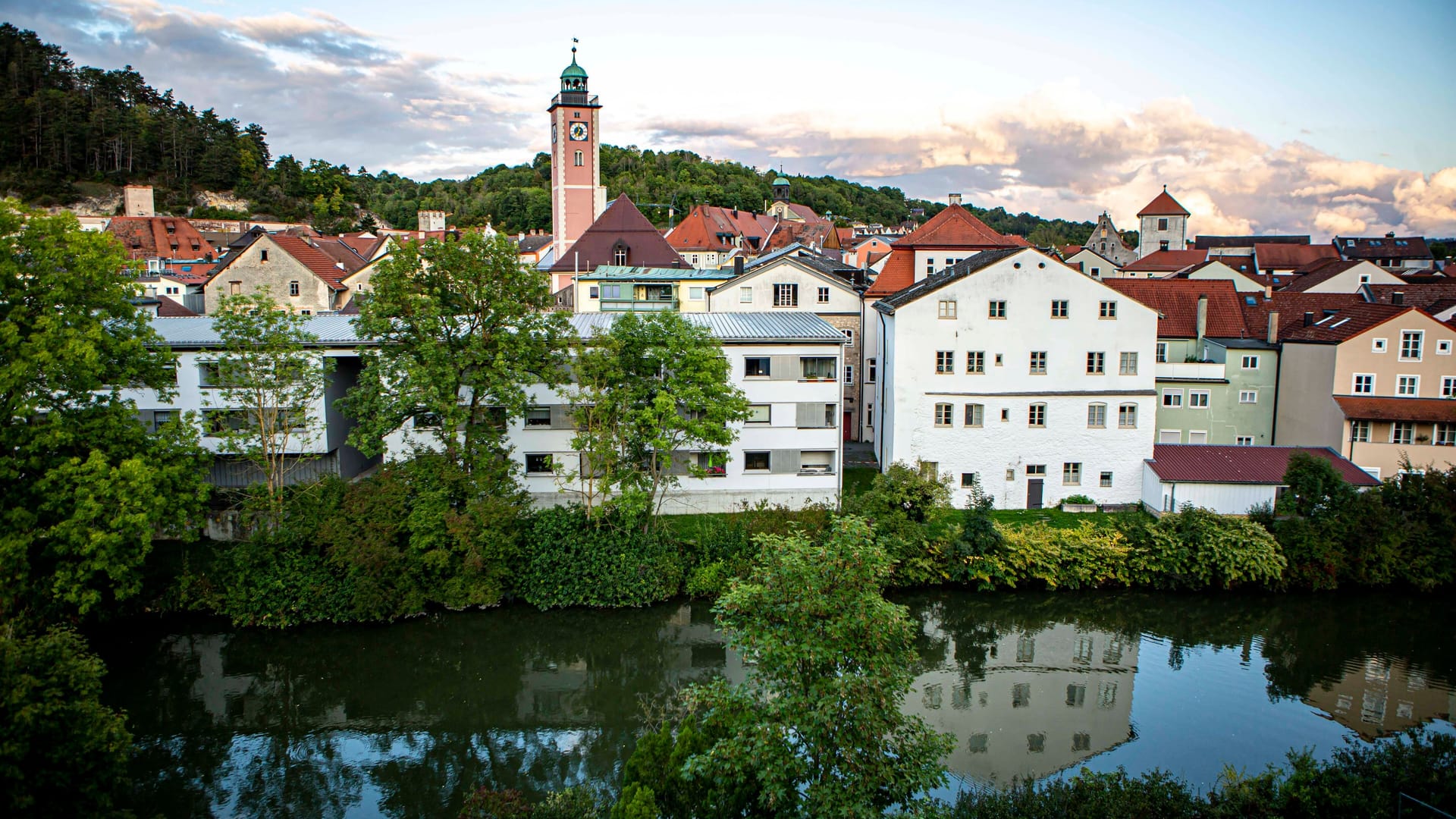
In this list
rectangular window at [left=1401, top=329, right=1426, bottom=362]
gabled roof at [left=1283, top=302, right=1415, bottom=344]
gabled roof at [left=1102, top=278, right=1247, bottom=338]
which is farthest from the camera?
gabled roof at [left=1102, top=278, right=1247, bottom=338]

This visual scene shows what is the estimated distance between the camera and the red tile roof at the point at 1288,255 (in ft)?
245

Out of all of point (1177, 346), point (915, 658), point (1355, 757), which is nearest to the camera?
point (915, 658)

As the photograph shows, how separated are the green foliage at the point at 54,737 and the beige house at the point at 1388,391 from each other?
3565 centimetres

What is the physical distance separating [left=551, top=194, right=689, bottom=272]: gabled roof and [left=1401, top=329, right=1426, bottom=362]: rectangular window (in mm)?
33131

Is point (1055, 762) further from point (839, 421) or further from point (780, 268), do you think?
point (780, 268)

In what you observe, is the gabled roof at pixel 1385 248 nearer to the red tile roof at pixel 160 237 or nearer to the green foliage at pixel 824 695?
the green foliage at pixel 824 695

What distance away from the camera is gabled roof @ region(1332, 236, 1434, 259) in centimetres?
7669

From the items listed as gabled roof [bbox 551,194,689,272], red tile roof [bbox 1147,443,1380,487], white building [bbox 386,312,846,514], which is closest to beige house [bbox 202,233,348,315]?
gabled roof [bbox 551,194,689,272]

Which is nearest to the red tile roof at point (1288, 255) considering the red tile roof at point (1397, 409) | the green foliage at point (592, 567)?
the red tile roof at point (1397, 409)

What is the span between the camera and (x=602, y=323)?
30.5m

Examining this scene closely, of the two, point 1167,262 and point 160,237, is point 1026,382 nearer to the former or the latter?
point 1167,262

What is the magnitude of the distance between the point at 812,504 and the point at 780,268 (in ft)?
41.5

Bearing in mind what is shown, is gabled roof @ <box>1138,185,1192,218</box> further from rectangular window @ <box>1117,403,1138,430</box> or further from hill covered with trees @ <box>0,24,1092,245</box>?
rectangular window @ <box>1117,403,1138,430</box>

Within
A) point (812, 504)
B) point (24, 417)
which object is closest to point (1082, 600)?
point (812, 504)
